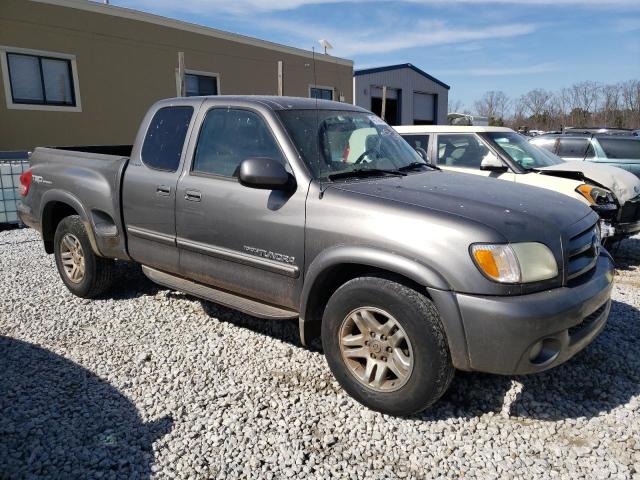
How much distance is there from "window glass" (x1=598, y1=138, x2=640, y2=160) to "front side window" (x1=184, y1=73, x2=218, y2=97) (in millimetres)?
11858

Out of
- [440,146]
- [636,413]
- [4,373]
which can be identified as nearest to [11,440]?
[4,373]

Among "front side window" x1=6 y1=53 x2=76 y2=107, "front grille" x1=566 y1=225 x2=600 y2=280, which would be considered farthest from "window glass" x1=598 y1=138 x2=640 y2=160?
"front side window" x1=6 y1=53 x2=76 y2=107

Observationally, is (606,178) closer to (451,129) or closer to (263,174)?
(451,129)

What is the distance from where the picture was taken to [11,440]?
2.83 m

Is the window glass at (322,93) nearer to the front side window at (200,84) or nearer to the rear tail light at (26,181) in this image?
the front side window at (200,84)

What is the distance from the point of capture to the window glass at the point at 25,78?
12.4 meters

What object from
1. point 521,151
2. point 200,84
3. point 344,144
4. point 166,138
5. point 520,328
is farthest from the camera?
point 200,84

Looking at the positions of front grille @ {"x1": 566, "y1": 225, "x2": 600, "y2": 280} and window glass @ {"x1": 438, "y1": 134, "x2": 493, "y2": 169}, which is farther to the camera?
window glass @ {"x1": 438, "y1": 134, "x2": 493, "y2": 169}

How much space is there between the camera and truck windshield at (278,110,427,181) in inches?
138

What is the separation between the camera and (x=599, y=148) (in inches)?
400

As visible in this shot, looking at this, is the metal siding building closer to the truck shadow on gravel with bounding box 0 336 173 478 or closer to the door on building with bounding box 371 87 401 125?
the door on building with bounding box 371 87 401 125

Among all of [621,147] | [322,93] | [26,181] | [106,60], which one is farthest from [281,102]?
[322,93]

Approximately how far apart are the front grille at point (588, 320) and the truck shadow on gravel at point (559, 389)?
58 cm

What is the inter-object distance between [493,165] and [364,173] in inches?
132
